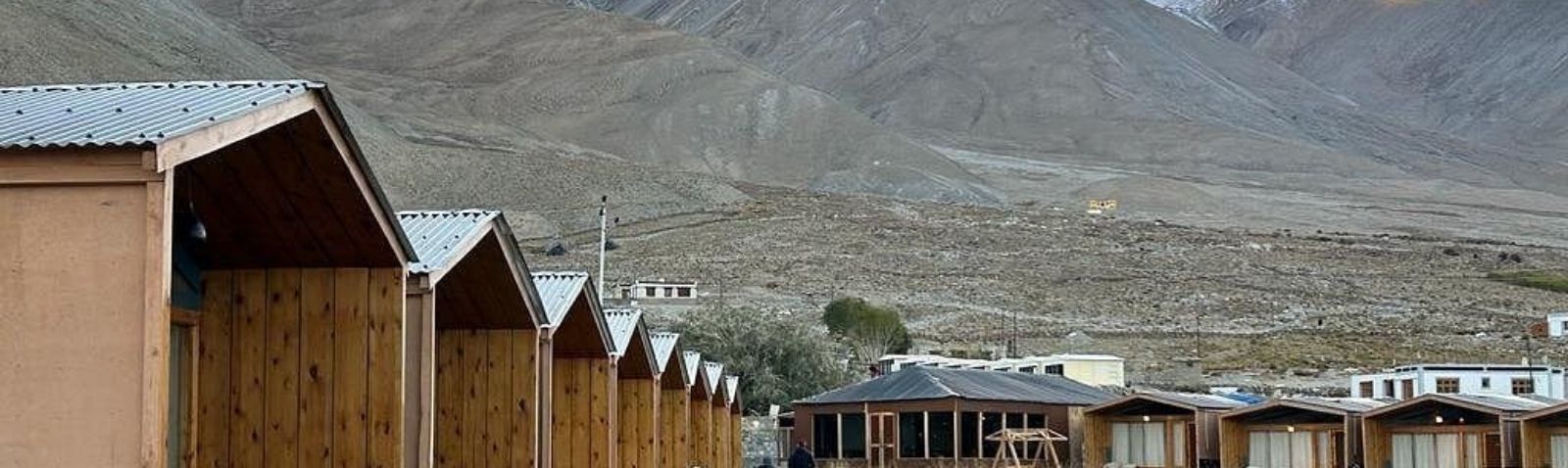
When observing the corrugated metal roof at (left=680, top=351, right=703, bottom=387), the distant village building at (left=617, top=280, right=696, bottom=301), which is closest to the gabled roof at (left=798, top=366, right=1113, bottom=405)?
the corrugated metal roof at (left=680, top=351, right=703, bottom=387)

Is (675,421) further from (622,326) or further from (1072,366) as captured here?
(1072,366)

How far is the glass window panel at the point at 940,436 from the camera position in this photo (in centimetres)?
4838

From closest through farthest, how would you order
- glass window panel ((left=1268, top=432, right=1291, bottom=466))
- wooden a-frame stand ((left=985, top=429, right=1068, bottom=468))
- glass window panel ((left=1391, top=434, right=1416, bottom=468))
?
1. glass window panel ((left=1391, top=434, right=1416, bottom=468))
2. glass window panel ((left=1268, top=432, right=1291, bottom=466))
3. wooden a-frame stand ((left=985, top=429, right=1068, bottom=468))

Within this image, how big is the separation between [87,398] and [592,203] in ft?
469

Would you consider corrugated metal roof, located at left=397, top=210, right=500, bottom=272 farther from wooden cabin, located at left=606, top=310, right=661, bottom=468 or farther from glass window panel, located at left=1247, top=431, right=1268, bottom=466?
glass window panel, located at left=1247, top=431, right=1268, bottom=466

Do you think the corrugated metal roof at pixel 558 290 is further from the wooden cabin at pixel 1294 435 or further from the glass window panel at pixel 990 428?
the glass window panel at pixel 990 428

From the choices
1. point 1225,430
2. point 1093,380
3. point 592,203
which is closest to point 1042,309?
point 1093,380

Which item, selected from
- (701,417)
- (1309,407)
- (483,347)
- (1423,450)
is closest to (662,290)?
(1309,407)

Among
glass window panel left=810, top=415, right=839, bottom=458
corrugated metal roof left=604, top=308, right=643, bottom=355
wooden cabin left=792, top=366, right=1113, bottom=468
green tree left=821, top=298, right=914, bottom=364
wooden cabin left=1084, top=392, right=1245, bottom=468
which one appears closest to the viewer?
corrugated metal roof left=604, top=308, right=643, bottom=355

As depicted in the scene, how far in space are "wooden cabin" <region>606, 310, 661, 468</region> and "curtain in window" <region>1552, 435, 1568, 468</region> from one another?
20.1 metres

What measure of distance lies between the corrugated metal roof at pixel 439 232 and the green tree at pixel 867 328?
2685 inches

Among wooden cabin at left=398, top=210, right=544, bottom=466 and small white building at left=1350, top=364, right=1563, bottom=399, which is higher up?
A: small white building at left=1350, top=364, right=1563, bottom=399

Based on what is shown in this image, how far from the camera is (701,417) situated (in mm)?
31078

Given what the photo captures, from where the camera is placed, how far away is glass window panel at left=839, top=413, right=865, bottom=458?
49688 mm
